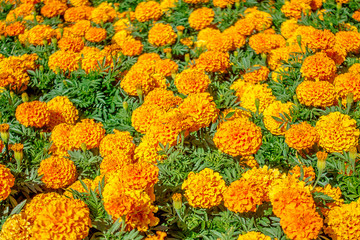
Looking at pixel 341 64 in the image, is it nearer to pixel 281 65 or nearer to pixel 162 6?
pixel 281 65

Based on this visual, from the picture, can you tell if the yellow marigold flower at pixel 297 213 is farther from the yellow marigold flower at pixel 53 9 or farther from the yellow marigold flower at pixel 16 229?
the yellow marigold flower at pixel 53 9

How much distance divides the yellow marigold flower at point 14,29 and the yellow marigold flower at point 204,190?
3.04 meters

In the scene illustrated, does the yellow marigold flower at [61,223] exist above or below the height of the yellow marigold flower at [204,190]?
above

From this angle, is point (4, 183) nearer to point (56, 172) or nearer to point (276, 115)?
point (56, 172)

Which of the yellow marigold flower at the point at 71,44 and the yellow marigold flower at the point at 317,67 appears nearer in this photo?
the yellow marigold flower at the point at 317,67

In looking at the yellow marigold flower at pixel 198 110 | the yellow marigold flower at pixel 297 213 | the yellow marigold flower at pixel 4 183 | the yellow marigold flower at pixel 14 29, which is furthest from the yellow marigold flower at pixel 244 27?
the yellow marigold flower at pixel 4 183

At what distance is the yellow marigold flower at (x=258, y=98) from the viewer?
342 cm

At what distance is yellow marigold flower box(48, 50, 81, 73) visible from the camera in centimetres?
386

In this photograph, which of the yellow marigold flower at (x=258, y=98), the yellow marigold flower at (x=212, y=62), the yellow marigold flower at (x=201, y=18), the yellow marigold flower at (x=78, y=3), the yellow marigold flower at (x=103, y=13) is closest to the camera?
the yellow marigold flower at (x=258, y=98)

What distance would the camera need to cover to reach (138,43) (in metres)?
4.16

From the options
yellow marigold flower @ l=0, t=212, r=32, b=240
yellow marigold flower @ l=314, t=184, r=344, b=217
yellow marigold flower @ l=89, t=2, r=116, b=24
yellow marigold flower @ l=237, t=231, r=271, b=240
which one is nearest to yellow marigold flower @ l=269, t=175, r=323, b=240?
yellow marigold flower @ l=237, t=231, r=271, b=240

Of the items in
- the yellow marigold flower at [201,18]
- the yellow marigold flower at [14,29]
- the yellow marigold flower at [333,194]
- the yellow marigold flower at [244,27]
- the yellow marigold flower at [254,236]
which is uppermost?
the yellow marigold flower at [14,29]

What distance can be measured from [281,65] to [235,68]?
426 millimetres

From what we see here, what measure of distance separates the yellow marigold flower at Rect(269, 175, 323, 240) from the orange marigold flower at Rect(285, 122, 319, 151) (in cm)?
68
